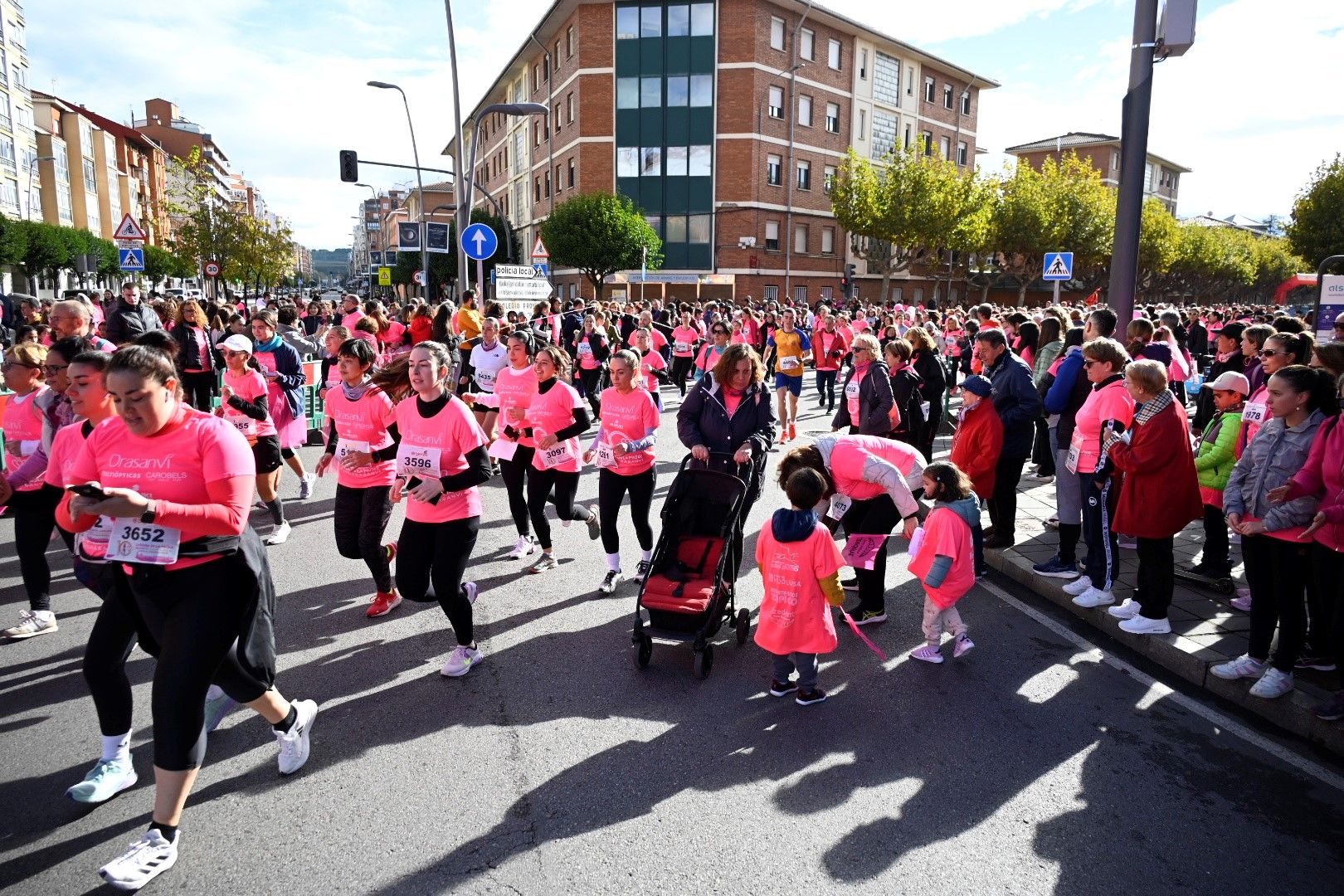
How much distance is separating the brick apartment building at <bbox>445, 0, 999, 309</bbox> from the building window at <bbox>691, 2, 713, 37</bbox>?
0.06m

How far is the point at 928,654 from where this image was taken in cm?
505

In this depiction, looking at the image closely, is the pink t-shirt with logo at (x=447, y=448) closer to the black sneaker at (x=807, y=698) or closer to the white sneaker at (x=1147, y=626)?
the black sneaker at (x=807, y=698)

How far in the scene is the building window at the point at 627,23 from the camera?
134 ft

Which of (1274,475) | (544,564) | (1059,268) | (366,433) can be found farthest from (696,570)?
(1059,268)

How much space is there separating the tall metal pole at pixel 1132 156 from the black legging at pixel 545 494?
18.4 ft

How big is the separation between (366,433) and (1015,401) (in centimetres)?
501

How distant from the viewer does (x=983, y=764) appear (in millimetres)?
3930

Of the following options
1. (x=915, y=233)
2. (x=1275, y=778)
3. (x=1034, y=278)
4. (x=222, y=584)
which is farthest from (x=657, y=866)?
(x=1034, y=278)

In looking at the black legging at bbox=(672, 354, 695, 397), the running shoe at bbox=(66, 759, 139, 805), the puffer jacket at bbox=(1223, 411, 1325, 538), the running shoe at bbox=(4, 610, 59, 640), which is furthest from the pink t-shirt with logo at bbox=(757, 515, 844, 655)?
the black legging at bbox=(672, 354, 695, 397)

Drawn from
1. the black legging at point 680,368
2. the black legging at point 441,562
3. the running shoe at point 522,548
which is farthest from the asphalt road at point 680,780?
the black legging at point 680,368

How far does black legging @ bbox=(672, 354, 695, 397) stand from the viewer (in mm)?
18109

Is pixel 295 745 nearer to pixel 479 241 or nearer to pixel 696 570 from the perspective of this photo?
pixel 696 570

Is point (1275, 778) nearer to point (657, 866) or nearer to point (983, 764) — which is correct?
point (983, 764)

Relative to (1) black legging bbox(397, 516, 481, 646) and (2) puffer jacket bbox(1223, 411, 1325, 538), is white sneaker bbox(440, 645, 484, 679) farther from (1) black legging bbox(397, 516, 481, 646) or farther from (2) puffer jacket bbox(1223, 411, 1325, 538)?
(2) puffer jacket bbox(1223, 411, 1325, 538)
